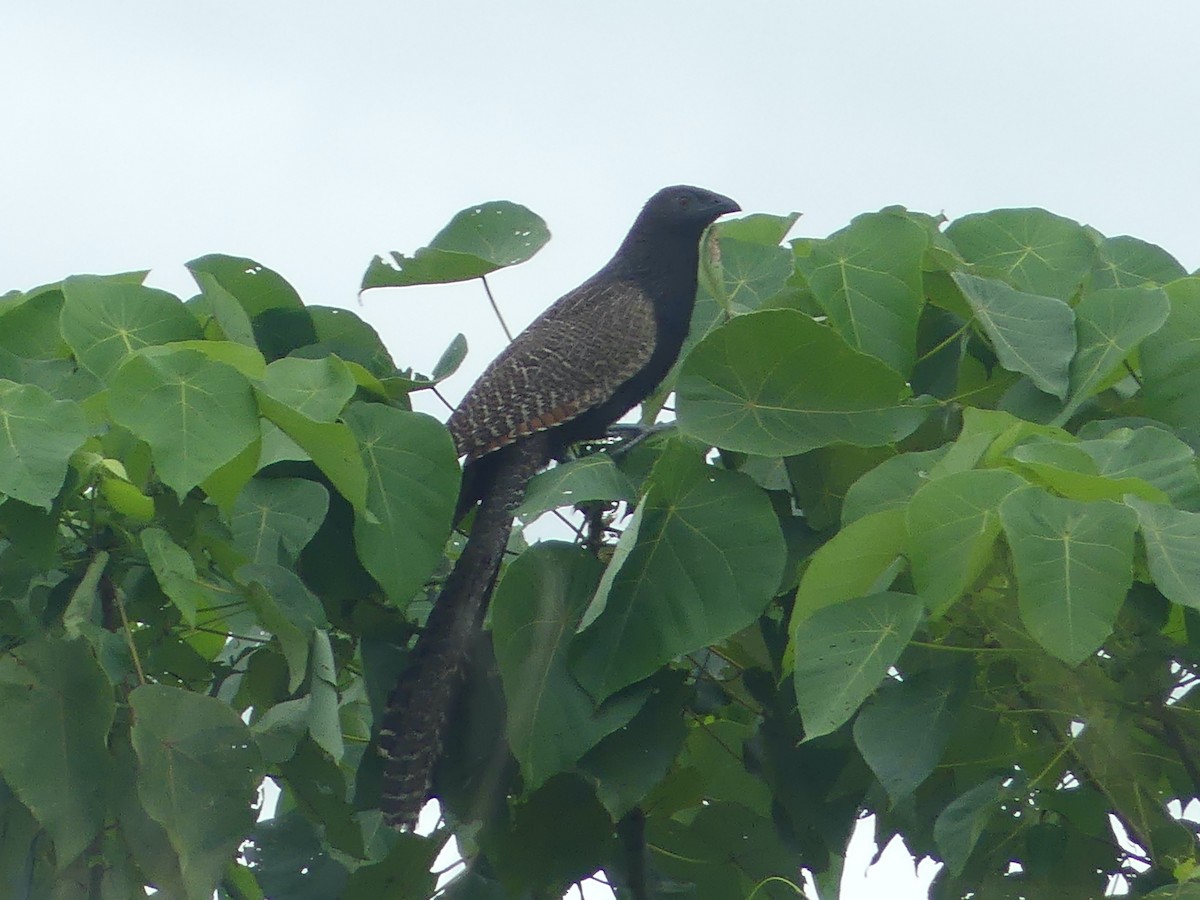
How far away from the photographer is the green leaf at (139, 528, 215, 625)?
1.91 meters

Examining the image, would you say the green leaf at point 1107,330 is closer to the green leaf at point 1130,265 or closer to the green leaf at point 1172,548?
the green leaf at point 1130,265

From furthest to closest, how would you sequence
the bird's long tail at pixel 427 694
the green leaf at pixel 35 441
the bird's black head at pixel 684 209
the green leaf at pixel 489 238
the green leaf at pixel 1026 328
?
the bird's black head at pixel 684 209 → the green leaf at pixel 489 238 → the bird's long tail at pixel 427 694 → the green leaf at pixel 1026 328 → the green leaf at pixel 35 441

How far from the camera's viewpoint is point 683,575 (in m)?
2.08

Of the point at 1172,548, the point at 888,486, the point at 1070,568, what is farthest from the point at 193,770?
the point at 1172,548

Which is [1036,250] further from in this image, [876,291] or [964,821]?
[964,821]

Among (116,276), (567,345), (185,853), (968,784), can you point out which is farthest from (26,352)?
(968,784)

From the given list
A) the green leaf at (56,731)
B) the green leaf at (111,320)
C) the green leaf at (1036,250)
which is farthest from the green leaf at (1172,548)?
the green leaf at (111,320)

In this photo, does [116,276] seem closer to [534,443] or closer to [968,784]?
[534,443]

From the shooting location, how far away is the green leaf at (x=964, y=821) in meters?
1.98

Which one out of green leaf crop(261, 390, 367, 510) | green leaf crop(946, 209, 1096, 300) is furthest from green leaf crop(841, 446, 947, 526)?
green leaf crop(261, 390, 367, 510)

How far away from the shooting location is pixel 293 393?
2062 millimetres

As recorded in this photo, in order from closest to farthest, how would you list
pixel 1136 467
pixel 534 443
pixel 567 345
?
pixel 1136 467 → pixel 534 443 → pixel 567 345

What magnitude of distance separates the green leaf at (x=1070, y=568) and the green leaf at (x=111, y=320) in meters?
1.28

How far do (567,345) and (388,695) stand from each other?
1297 mm
